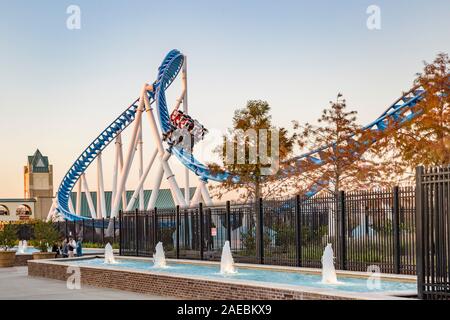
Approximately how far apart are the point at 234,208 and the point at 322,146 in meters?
14.0

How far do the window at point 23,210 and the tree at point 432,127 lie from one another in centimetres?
8760

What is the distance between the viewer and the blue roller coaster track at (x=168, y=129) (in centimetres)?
3669

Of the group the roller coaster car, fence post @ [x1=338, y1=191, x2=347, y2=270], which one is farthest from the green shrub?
fence post @ [x1=338, y1=191, x2=347, y2=270]

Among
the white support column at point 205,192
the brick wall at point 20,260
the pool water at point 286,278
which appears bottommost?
the brick wall at point 20,260

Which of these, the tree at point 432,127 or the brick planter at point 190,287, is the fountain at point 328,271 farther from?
the tree at point 432,127

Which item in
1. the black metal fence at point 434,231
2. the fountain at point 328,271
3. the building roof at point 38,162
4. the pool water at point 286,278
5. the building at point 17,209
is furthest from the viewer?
the building roof at point 38,162

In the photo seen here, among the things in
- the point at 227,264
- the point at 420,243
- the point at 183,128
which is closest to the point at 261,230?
the point at 227,264

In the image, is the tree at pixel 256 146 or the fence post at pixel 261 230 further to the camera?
the tree at pixel 256 146

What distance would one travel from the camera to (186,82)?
160 ft

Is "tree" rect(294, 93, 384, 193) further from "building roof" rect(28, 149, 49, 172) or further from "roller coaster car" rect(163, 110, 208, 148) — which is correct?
"building roof" rect(28, 149, 49, 172)

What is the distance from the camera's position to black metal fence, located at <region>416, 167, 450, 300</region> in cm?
1135

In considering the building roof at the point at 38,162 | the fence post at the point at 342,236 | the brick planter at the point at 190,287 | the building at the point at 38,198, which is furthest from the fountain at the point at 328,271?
the building roof at the point at 38,162
